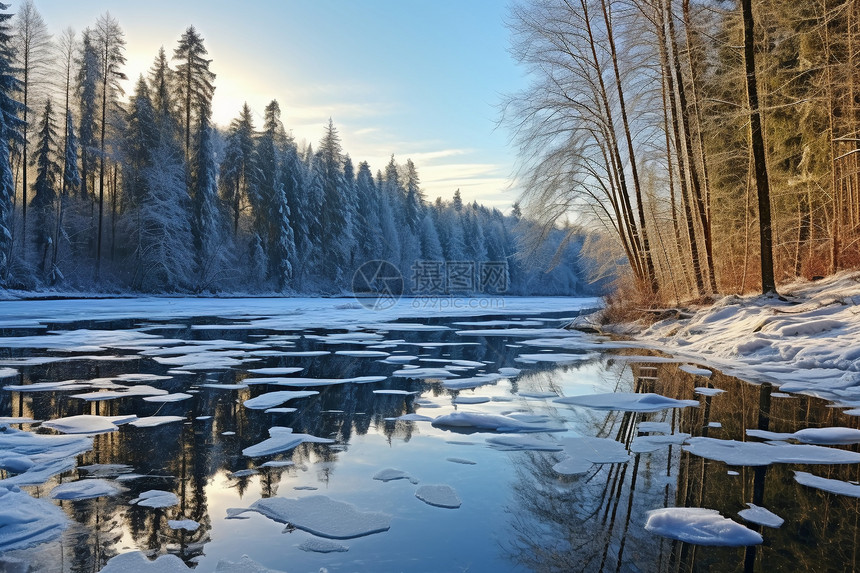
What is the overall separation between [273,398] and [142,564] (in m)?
3.77

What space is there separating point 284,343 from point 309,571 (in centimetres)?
1024

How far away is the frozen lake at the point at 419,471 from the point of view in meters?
2.48

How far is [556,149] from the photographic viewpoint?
16.5m

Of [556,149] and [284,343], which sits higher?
[556,149]

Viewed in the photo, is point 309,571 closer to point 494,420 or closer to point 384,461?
point 384,461

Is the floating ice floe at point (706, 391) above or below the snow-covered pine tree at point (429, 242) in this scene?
below

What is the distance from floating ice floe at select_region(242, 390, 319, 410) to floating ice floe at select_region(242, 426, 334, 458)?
968 mm

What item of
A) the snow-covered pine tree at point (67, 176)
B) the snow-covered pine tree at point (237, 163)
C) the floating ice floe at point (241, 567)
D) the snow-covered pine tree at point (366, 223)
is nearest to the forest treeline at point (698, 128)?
the floating ice floe at point (241, 567)

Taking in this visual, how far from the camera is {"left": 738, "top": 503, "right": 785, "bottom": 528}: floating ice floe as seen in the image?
107 inches

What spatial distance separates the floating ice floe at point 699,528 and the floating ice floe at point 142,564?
222 cm

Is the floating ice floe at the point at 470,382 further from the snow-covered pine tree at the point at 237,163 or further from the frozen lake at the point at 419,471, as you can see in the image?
the snow-covered pine tree at the point at 237,163

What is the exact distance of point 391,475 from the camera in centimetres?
361

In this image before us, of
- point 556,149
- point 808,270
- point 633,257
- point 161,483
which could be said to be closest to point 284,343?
point 161,483

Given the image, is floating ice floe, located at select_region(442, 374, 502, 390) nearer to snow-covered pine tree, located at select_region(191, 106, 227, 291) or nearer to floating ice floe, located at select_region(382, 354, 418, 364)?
floating ice floe, located at select_region(382, 354, 418, 364)
